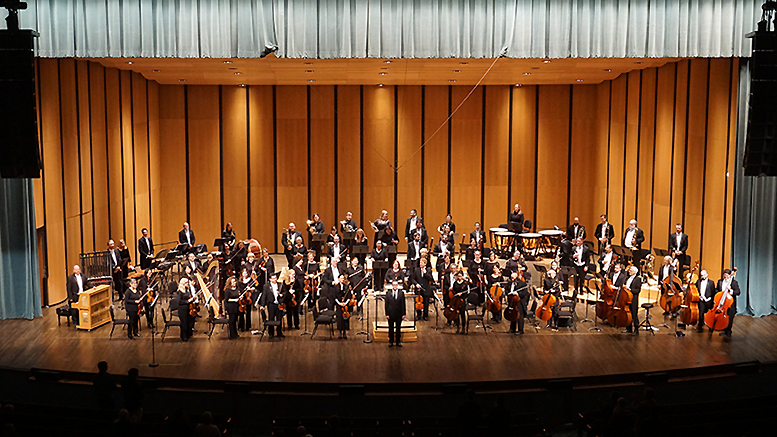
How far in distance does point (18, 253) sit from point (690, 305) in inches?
401

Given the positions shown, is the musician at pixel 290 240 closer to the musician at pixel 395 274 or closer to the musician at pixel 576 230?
the musician at pixel 395 274

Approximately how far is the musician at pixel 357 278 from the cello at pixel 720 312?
5077mm

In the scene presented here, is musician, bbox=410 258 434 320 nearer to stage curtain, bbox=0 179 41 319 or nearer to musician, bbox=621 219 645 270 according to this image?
musician, bbox=621 219 645 270

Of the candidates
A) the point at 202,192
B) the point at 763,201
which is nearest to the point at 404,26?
the point at 763,201

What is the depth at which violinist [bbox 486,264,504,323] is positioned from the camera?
482 inches

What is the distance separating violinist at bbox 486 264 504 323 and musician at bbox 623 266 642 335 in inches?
71.2

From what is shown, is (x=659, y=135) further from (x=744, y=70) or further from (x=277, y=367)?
(x=277, y=367)

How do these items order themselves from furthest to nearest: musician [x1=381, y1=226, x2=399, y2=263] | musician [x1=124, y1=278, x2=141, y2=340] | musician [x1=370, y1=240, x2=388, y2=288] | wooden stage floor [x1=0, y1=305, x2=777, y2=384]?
musician [x1=381, y1=226, x2=399, y2=263] < musician [x1=370, y1=240, x2=388, y2=288] < musician [x1=124, y1=278, x2=141, y2=340] < wooden stage floor [x1=0, y1=305, x2=777, y2=384]

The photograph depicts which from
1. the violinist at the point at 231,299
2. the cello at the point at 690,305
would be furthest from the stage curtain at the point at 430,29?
the cello at the point at 690,305

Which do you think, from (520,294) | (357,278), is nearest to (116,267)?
(357,278)

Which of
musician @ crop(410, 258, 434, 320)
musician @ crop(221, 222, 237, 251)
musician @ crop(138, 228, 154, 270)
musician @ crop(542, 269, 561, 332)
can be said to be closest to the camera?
musician @ crop(542, 269, 561, 332)

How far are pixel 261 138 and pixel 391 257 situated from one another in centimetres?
543

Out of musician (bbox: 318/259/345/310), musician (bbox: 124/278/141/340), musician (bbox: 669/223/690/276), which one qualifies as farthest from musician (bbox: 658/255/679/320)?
musician (bbox: 124/278/141/340)

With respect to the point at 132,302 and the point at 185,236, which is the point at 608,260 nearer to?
the point at 132,302
